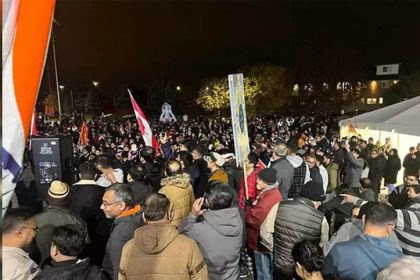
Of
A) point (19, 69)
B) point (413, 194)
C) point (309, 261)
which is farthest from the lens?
point (413, 194)

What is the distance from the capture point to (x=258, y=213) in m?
4.68

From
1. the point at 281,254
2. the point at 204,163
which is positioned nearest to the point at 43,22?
the point at 281,254

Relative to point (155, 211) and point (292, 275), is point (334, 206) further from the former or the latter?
point (155, 211)

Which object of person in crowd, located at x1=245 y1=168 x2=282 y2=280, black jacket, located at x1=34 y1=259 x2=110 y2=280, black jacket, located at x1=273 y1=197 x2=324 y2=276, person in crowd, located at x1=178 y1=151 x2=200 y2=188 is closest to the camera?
black jacket, located at x1=34 y1=259 x2=110 y2=280

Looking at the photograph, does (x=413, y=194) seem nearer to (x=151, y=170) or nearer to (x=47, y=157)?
(x=151, y=170)

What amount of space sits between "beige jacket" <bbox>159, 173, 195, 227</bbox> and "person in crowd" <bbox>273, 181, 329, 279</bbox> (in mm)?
1125

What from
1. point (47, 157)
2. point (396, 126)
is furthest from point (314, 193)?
point (396, 126)

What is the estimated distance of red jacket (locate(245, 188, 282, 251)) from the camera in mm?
4637

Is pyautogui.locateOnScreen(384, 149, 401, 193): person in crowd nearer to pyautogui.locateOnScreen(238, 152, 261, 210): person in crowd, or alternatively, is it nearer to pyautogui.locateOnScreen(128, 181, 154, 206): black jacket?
pyautogui.locateOnScreen(238, 152, 261, 210): person in crowd

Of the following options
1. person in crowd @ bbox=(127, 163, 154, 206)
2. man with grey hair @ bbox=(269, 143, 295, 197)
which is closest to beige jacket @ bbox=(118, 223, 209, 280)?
person in crowd @ bbox=(127, 163, 154, 206)

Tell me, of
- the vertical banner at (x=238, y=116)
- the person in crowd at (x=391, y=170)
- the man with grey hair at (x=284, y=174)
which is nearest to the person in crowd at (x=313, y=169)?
the man with grey hair at (x=284, y=174)

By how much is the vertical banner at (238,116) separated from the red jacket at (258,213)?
0.85 m

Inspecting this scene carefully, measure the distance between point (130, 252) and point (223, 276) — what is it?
119 cm

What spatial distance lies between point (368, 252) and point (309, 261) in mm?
558
